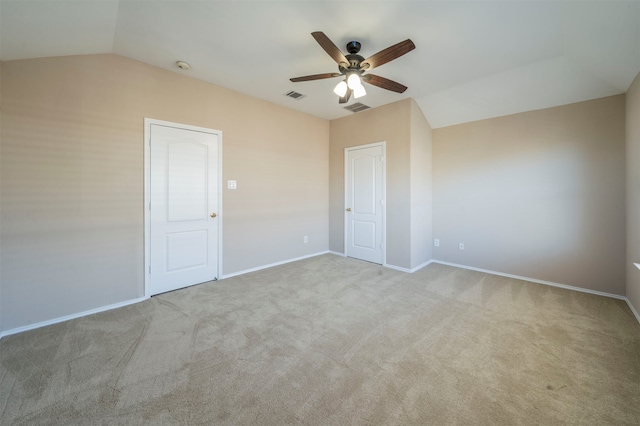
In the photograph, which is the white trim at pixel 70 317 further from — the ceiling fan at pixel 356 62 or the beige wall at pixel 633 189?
the beige wall at pixel 633 189

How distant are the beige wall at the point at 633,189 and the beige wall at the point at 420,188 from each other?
7.38ft

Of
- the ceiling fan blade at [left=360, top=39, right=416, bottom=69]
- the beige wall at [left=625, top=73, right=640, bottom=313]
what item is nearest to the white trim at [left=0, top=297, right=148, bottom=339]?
the ceiling fan blade at [left=360, top=39, right=416, bottom=69]

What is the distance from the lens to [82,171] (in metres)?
2.57

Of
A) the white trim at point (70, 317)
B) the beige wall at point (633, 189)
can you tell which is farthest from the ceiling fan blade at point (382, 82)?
the white trim at point (70, 317)

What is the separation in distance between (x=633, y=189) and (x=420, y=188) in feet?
7.47

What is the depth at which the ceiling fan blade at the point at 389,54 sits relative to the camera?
2.01 m

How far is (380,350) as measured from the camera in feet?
6.70

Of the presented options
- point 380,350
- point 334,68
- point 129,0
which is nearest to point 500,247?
point 380,350

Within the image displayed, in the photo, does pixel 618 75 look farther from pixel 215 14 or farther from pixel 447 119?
pixel 215 14

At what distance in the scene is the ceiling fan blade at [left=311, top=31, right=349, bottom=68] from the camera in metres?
1.92

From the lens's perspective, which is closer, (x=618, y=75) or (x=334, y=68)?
(x=618, y=75)

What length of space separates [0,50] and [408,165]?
15.0 ft

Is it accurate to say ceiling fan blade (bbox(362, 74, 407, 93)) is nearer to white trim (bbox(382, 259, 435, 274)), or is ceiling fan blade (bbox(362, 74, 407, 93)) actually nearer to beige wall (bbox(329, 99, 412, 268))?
beige wall (bbox(329, 99, 412, 268))

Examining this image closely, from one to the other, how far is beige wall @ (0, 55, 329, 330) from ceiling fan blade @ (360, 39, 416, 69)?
7.32 feet
